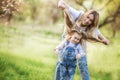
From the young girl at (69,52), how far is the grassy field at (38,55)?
0.45 feet

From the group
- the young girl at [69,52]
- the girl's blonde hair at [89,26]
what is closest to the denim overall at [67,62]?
the young girl at [69,52]

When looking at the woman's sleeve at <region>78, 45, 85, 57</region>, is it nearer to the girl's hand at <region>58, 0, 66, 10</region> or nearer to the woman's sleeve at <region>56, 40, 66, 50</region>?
the woman's sleeve at <region>56, 40, 66, 50</region>

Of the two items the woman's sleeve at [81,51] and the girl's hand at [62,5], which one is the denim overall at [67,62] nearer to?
the woman's sleeve at [81,51]

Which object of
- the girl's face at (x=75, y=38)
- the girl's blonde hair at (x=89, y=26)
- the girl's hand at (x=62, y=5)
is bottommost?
the girl's face at (x=75, y=38)

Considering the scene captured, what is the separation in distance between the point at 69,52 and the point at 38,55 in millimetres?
271

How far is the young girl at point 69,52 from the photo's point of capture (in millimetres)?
3926

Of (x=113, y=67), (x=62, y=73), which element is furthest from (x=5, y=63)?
(x=113, y=67)

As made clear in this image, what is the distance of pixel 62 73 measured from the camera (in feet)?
12.9

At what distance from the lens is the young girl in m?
3.93

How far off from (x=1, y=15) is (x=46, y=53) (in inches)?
15.1

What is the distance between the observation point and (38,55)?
411 centimetres

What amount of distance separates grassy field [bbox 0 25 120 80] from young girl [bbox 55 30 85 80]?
0.14 metres

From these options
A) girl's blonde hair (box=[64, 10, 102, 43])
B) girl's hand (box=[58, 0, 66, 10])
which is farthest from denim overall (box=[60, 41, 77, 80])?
girl's hand (box=[58, 0, 66, 10])

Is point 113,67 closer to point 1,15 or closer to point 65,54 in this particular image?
point 65,54
